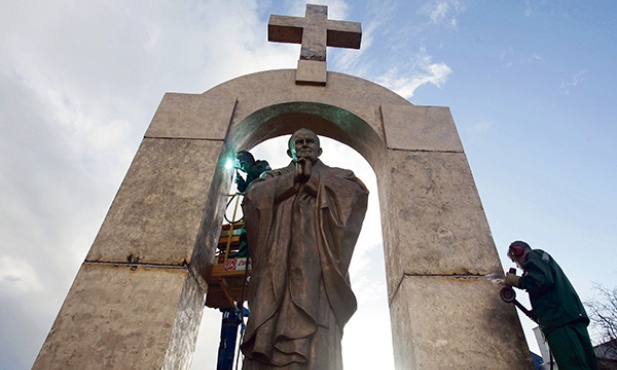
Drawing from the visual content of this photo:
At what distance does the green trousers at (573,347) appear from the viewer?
2.01 meters

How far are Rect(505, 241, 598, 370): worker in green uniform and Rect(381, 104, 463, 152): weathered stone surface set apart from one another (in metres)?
1.33

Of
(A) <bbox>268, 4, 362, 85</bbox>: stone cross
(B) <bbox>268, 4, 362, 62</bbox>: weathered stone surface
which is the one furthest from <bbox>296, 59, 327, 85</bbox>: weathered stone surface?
(B) <bbox>268, 4, 362, 62</bbox>: weathered stone surface

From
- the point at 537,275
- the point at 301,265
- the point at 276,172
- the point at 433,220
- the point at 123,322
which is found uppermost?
the point at 276,172

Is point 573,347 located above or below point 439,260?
below

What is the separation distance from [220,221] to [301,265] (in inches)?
45.8

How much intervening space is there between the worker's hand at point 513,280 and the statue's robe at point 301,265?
97 cm

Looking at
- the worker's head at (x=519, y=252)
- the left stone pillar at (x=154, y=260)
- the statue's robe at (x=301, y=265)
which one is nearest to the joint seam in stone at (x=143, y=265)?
the left stone pillar at (x=154, y=260)

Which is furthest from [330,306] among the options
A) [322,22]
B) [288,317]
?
[322,22]

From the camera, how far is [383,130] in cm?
355

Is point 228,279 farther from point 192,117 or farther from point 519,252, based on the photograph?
point 519,252

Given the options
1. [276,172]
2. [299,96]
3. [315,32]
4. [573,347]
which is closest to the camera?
[573,347]

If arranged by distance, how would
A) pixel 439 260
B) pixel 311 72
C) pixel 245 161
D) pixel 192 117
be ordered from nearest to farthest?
pixel 439 260
pixel 192 117
pixel 311 72
pixel 245 161

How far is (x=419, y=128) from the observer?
3590 millimetres

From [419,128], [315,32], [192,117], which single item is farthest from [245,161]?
[419,128]
